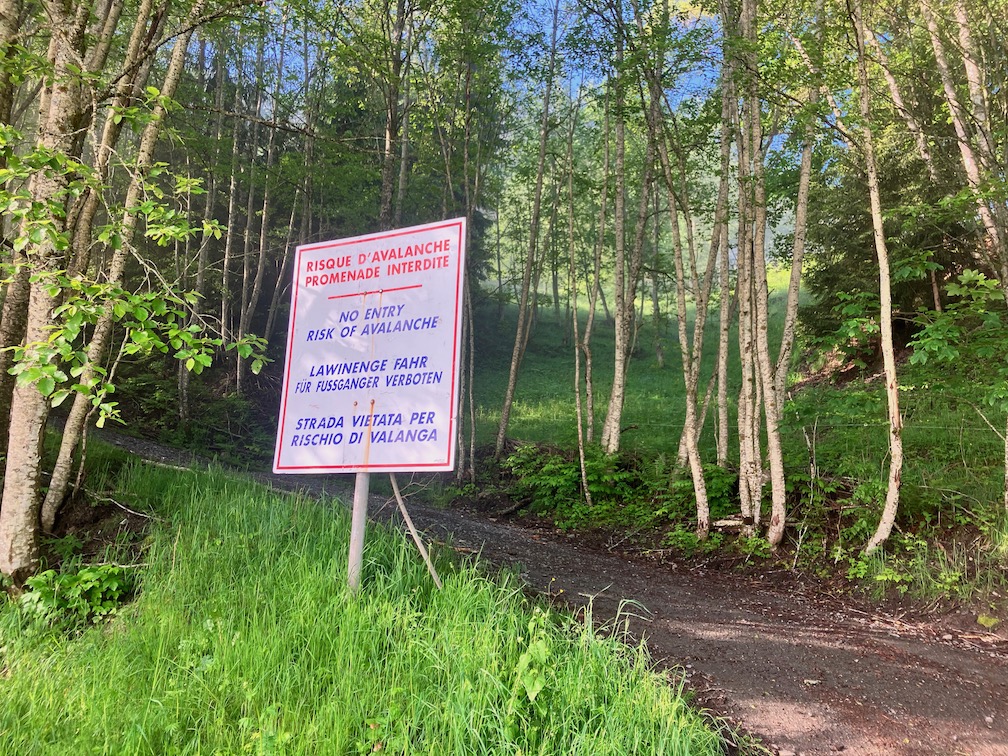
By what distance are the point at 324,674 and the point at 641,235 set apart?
9283mm

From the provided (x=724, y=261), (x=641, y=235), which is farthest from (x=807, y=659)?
(x=641, y=235)

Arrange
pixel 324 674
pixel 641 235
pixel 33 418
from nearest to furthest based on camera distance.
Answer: pixel 324 674 < pixel 33 418 < pixel 641 235

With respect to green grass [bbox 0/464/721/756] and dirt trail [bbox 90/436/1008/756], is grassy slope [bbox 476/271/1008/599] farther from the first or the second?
green grass [bbox 0/464/721/756]

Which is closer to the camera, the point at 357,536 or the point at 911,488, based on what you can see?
the point at 357,536

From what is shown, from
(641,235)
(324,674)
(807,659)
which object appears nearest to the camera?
(324,674)

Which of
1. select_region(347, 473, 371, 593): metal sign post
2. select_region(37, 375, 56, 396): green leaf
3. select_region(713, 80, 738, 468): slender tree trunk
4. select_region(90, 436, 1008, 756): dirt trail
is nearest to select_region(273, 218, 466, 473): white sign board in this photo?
select_region(347, 473, 371, 593): metal sign post

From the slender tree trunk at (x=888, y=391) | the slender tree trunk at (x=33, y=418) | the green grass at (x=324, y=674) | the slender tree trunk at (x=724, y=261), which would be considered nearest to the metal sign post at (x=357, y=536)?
the green grass at (x=324, y=674)

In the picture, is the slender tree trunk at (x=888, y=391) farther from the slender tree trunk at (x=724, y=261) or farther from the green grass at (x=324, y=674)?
the green grass at (x=324, y=674)

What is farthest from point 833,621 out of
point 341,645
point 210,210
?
point 210,210

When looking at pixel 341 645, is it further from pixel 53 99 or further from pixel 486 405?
pixel 486 405

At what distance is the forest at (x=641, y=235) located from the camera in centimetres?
368

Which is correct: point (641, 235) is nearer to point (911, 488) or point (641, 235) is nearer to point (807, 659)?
point (911, 488)

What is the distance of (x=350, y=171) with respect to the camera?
1240 centimetres

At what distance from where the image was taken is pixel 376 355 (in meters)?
3.32
